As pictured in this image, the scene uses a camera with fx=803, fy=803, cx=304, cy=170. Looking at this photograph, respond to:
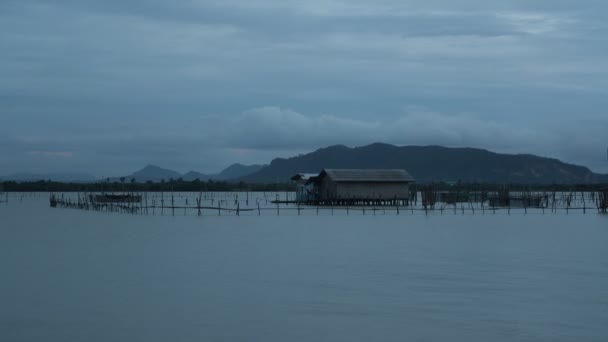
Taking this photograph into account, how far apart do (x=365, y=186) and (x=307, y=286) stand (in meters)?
31.5

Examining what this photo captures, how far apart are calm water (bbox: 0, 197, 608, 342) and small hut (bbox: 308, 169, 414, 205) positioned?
54.9ft

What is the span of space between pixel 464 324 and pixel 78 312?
605 cm

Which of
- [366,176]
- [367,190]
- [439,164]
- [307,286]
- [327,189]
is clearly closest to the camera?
[307,286]

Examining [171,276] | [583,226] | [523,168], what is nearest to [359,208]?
[583,226]

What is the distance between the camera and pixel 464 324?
1173 cm

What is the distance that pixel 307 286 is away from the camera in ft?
51.4

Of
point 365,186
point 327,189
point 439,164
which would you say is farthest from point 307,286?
point 439,164

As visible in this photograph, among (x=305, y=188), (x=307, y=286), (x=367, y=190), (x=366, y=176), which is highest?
(x=366, y=176)

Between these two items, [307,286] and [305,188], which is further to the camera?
[305,188]

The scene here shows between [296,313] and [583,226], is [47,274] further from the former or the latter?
[583,226]

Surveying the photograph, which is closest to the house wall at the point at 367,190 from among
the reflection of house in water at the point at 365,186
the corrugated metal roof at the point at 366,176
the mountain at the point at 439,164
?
the reflection of house in water at the point at 365,186

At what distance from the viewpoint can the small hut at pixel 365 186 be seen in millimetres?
46531

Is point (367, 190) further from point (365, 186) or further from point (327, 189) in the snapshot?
point (327, 189)

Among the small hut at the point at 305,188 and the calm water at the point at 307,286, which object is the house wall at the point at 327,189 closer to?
the small hut at the point at 305,188
